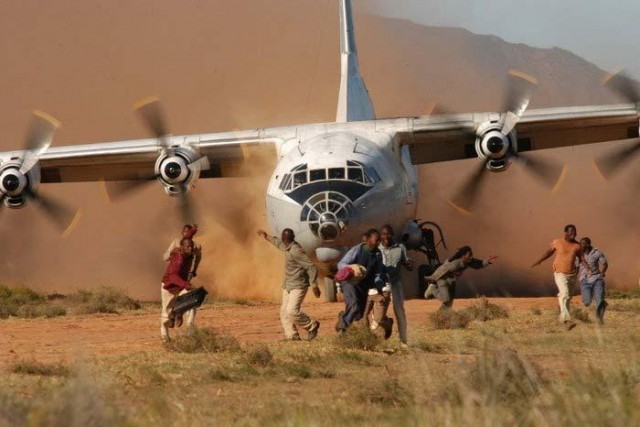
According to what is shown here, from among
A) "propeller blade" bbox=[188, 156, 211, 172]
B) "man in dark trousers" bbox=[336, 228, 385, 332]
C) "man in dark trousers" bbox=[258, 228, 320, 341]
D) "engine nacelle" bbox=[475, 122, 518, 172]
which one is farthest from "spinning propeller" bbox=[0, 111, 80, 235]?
"man in dark trousers" bbox=[336, 228, 385, 332]

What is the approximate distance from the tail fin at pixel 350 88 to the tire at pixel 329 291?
12.0 ft

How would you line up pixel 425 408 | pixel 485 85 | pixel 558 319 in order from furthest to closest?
pixel 485 85 → pixel 558 319 → pixel 425 408

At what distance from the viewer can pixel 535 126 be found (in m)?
25.9

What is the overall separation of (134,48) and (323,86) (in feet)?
31.6

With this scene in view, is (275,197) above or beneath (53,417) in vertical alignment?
above

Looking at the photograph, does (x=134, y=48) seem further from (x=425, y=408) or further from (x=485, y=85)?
(x=425, y=408)

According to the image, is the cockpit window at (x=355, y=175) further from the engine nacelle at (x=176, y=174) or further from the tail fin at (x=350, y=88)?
the tail fin at (x=350, y=88)

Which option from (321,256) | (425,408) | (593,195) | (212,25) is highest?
(212,25)

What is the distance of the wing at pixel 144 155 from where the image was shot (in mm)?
26594

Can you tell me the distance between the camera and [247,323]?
22.3 meters

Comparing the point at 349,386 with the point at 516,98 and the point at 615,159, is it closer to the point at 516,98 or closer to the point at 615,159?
the point at 516,98

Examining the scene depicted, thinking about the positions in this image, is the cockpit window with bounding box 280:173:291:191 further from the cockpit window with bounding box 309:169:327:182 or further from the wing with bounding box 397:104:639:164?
the wing with bounding box 397:104:639:164

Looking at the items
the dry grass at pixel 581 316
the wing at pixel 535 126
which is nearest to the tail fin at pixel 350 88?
the wing at pixel 535 126

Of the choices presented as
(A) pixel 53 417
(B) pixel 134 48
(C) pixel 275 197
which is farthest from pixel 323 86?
(A) pixel 53 417
